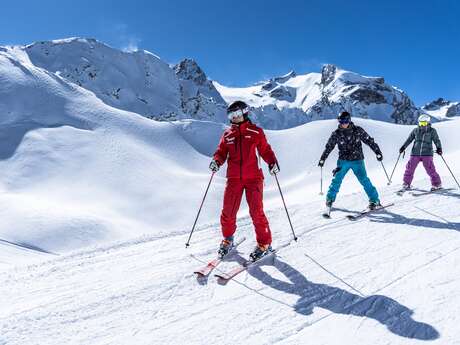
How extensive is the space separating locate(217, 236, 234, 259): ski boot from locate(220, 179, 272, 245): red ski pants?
26 cm

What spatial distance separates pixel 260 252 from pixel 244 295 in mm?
1075

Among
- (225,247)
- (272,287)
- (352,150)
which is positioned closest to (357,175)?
(352,150)

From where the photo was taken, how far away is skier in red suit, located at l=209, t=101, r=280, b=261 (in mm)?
5160

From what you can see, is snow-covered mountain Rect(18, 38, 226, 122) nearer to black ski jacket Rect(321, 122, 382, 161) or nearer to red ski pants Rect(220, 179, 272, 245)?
black ski jacket Rect(321, 122, 382, 161)

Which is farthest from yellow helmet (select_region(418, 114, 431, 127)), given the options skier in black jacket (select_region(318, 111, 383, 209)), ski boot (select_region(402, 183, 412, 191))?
skier in black jacket (select_region(318, 111, 383, 209))

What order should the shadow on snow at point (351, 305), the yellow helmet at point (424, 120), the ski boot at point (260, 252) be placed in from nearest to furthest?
1. the shadow on snow at point (351, 305)
2. the ski boot at point (260, 252)
3. the yellow helmet at point (424, 120)

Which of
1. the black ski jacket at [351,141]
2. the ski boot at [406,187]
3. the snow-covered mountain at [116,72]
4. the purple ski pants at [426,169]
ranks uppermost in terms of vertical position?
the snow-covered mountain at [116,72]

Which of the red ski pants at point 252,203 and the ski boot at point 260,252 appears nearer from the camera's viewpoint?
the ski boot at point 260,252

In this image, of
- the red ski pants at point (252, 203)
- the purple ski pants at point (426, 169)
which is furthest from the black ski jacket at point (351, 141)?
the red ski pants at point (252, 203)

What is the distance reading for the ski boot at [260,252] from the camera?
16.3ft

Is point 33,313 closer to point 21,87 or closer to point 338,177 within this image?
point 338,177

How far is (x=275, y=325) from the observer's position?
3426 millimetres

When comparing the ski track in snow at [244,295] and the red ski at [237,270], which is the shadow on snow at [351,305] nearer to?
the ski track in snow at [244,295]

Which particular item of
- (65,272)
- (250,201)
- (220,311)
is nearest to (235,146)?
(250,201)
